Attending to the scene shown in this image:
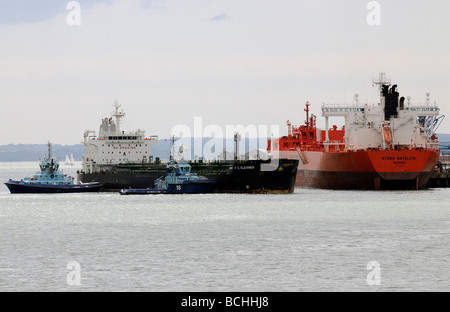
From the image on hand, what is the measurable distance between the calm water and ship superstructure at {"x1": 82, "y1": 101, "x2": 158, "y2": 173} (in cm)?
2170

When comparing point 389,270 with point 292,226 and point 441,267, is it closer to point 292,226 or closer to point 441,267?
point 441,267

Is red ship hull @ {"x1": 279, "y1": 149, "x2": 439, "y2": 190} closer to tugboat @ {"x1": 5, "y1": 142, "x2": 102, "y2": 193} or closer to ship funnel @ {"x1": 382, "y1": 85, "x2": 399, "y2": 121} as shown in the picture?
ship funnel @ {"x1": 382, "y1": 85, "x2": 399, "y2": 121}

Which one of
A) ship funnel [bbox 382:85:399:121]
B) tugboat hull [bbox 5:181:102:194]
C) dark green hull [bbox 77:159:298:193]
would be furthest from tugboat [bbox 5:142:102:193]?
ship funnel [bbox 382:85:399:121]

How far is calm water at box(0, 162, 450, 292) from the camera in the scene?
1014 inches

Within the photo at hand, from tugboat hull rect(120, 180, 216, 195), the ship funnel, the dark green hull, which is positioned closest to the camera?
the dark green hull

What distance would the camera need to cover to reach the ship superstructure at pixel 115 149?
3140 inches

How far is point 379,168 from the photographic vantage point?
68250 millimetres

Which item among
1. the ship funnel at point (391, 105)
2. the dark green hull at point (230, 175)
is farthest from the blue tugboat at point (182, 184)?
the ship funnel at point (391, 105)

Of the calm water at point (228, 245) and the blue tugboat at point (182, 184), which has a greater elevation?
the blue tugboat at point (182, 184)

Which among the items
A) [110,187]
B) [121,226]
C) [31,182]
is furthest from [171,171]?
[121,226]
